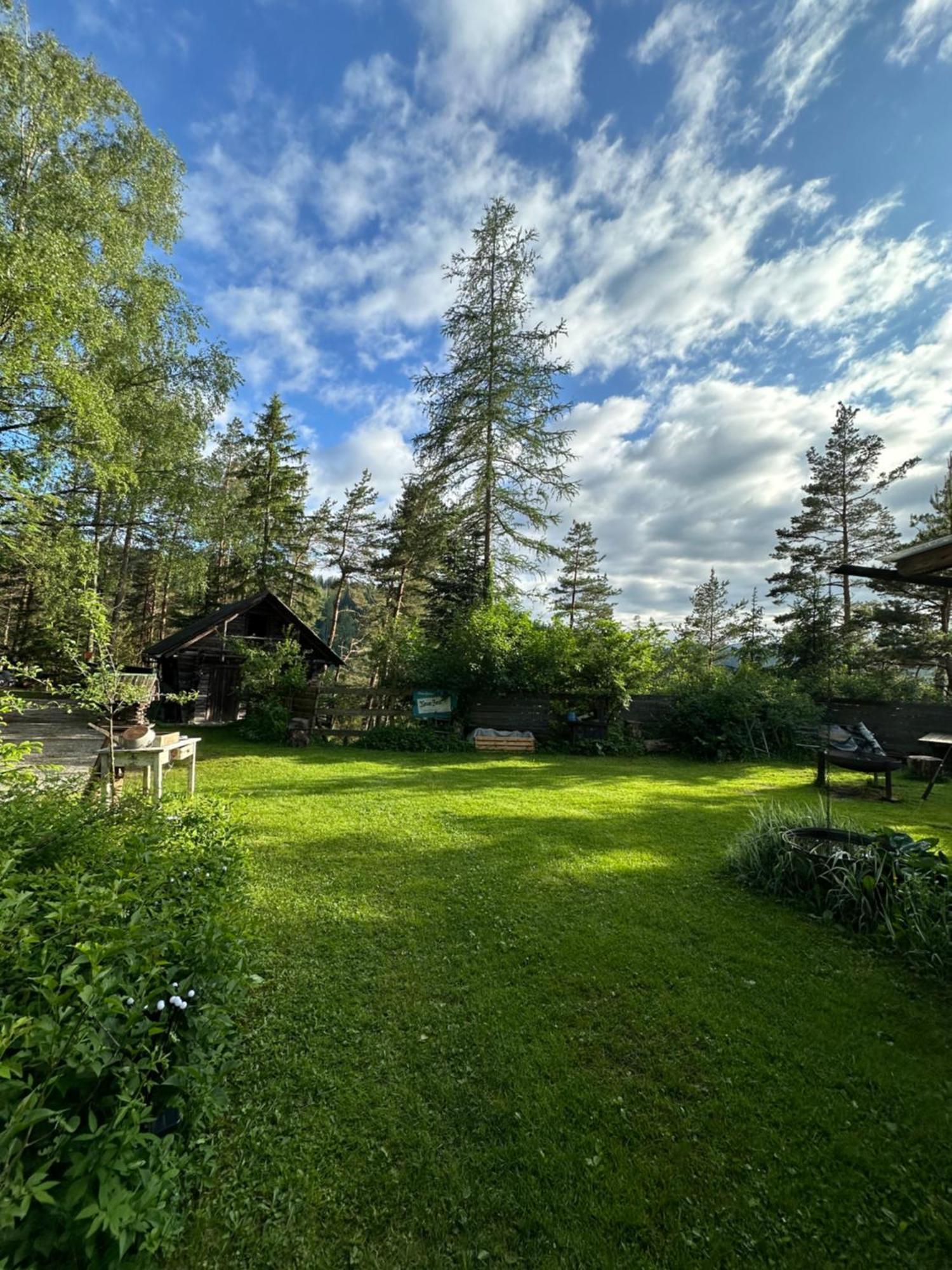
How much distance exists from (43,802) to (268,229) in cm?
1104

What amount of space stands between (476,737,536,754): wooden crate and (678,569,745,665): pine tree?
22.5m

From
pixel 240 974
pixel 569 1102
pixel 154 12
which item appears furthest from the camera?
pixel 154 12

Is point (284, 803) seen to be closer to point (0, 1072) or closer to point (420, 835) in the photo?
point (420, 835)

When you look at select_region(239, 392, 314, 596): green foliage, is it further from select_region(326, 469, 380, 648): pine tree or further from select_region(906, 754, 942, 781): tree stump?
select_region(906, 754, 942, 781): tree stump

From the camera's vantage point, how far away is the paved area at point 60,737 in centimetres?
613

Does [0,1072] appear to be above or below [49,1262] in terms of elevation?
above

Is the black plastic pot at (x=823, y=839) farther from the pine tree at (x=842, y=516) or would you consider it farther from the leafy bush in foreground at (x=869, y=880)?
the pine tree at (x=842, y=516)

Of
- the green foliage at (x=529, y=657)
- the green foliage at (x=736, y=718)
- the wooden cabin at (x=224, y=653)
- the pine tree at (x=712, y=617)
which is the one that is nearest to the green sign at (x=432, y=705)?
the green foliage at (x=529, y=657)

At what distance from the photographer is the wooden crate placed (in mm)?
11508

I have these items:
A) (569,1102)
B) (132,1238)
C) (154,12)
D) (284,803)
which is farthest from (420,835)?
(154,12)

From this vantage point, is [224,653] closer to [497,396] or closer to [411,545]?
[411,545]

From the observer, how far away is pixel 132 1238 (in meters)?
1.11

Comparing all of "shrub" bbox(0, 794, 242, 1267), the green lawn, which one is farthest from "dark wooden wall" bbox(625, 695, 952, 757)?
"shrub" bbox(0, 794, 242, 1267)

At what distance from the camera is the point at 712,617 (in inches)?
1246
